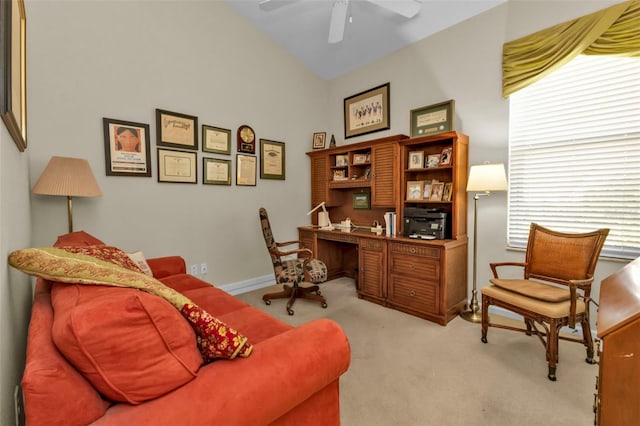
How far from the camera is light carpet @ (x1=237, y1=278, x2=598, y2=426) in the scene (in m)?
1.51

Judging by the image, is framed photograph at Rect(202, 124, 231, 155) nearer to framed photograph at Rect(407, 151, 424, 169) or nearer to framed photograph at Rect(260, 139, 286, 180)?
framed photograph at Rect(260, 139, 286, 180)

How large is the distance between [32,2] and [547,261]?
180 inches

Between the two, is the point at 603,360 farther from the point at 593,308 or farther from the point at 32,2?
the point at 32,2

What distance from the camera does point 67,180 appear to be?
2053 millimetres

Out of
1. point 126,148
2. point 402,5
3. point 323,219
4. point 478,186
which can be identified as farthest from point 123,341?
point 323,219

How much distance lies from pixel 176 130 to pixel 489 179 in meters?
3.08

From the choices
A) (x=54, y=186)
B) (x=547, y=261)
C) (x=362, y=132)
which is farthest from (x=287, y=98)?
(x=547, y=261)

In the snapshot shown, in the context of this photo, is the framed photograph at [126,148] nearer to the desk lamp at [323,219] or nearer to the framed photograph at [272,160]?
the framed photograph at [272,160]

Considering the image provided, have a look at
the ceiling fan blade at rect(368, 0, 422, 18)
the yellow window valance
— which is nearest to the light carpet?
the yellow window valance

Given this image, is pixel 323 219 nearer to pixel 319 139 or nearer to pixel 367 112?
pixel 319 139

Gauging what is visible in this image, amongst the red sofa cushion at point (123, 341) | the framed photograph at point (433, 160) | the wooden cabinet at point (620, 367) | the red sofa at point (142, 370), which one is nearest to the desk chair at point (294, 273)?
the framed photograph at point (433, 160)

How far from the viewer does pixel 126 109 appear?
2.62 metres

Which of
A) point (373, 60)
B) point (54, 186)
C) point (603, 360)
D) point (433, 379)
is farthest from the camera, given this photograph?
point (373, 60)

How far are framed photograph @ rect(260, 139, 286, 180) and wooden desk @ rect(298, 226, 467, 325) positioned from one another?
1.20 meters
